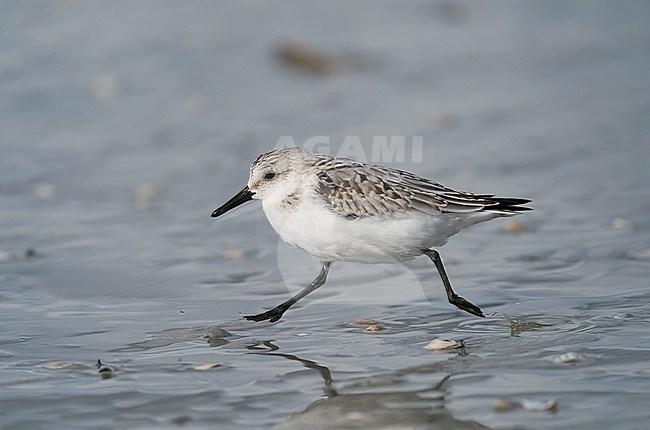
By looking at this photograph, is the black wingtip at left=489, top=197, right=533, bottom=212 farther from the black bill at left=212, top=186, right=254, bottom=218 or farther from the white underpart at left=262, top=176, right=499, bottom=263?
the black bill at left=212, top=186, right=254, bottom=218

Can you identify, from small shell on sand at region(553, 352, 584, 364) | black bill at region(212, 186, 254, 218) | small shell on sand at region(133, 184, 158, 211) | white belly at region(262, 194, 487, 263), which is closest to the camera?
small shell on sand at region(553, 352, 584, 364)

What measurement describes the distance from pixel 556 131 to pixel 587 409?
545cm

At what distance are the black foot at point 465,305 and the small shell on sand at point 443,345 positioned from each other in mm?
327

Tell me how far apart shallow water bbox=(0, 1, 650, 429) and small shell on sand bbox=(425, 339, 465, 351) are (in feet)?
0.26

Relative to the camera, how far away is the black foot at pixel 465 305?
4.49m

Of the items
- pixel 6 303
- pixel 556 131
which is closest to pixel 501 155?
pixel 556 131

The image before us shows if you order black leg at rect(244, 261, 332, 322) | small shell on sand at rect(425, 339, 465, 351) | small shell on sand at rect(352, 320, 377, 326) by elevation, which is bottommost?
small shell on sand at rect(425, 339, 465, 351)

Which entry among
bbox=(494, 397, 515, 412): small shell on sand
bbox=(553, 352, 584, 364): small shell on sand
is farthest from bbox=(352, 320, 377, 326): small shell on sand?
bbox=(494, 397, 515, 412): small shell on sand

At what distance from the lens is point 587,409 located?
338 centimetres

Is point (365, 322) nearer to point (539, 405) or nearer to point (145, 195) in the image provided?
point (539, 405)

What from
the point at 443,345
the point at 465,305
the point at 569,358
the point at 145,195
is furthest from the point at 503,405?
the point at 145,195

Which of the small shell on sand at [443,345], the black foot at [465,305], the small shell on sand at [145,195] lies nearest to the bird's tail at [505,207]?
the black foot at [465,305]

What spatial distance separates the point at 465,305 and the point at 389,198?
560 millimetres

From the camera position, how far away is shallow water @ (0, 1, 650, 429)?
3.68m
